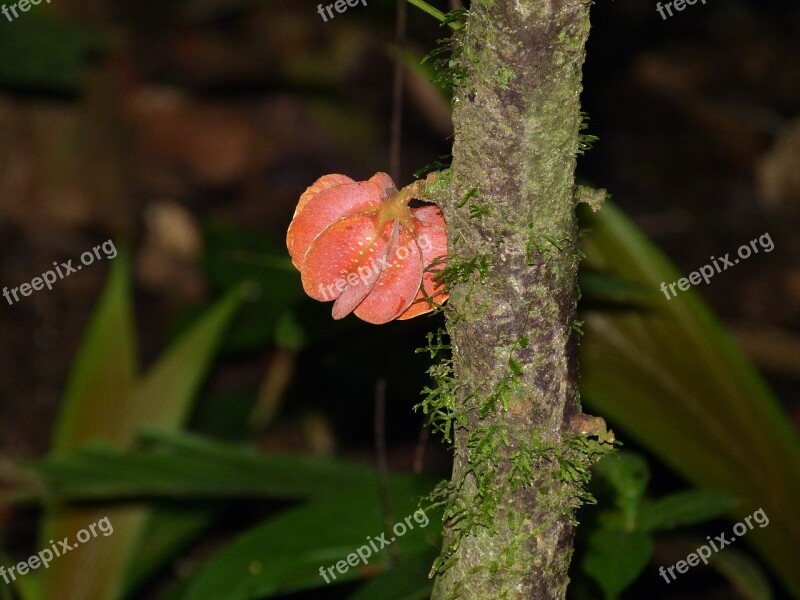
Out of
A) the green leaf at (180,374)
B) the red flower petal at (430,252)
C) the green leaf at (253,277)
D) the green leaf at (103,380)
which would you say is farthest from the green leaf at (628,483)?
the green leaf at (103,380)

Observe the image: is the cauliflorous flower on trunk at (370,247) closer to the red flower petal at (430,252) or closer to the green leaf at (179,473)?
the red flower petal at (430,252)

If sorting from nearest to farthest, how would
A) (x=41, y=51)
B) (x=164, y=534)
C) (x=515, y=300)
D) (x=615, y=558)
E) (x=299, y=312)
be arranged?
(x=515, y=300), (x=615, y=558), (x=299, y=312), (x=164, y=534), (x=41, y=51)

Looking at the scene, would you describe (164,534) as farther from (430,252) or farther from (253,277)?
(430,252)

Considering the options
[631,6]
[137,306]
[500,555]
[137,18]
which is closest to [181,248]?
[137,306]

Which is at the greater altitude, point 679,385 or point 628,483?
point 679,385

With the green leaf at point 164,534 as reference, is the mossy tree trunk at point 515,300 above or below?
below

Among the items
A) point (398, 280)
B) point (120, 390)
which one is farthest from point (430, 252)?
point (120, 390)

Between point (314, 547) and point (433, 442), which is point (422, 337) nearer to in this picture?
point (314, 547)
